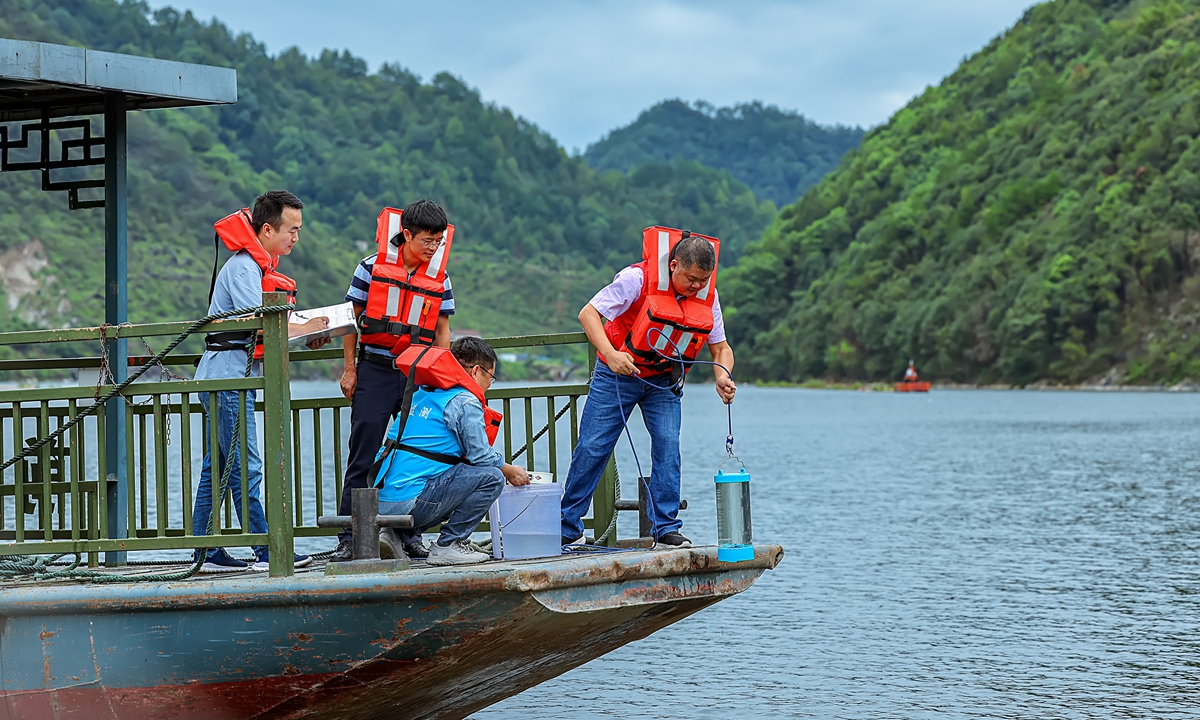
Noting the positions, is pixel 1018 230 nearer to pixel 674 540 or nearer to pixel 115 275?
pixel 674 540

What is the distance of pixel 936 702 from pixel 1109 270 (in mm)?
106917

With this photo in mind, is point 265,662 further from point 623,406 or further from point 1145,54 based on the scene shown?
point 1145,54

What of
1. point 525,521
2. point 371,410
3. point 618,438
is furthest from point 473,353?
point 618,438

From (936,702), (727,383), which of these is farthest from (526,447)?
(936,702)

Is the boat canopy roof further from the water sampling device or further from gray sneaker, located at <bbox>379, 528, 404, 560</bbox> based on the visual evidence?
the water sampling device

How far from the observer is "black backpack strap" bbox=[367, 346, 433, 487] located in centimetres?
688

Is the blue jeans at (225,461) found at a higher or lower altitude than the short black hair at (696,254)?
lower

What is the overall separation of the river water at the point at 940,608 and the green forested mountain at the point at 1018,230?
7380 cm

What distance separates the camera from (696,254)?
24.0 feet

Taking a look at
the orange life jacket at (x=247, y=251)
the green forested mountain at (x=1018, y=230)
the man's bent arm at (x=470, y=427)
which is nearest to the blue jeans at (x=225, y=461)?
the orange life jacket at (x=247, y=251)

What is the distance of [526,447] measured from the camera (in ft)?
27.5

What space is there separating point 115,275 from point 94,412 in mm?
1595

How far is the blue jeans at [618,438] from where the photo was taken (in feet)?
25.6

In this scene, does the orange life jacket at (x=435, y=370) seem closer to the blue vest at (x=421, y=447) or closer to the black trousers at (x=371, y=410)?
the blue vest at (x=421, y=447)
